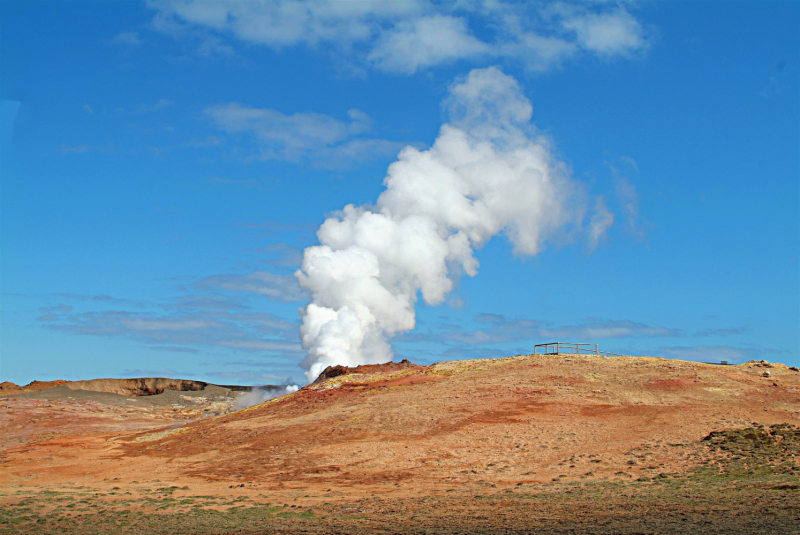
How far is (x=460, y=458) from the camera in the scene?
99.4ft

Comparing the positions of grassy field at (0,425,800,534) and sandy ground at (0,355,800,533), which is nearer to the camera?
grassy field at (0,425,800,534)

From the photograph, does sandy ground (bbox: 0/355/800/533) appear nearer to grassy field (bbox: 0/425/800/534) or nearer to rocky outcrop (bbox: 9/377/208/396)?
grassy field (bbox: 0/425/800/534)

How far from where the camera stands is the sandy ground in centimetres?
1962

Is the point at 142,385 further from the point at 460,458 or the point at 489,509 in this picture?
the point at 489,509

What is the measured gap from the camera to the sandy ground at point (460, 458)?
64.4 feet

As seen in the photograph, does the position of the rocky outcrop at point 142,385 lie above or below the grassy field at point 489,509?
above

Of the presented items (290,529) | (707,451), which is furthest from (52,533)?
(707,451)

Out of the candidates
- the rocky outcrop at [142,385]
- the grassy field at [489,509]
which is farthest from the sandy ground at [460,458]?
the rocky outcrop at [142,385]

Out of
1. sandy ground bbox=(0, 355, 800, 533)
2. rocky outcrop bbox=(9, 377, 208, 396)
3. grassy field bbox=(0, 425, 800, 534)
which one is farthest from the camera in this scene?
rocky outcrop bbox=(9, 377, 208, 396)

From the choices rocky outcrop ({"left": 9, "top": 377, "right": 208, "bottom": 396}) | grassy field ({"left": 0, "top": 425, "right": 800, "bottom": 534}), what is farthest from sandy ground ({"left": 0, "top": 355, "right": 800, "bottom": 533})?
rocky outcrop ({"left": 9, "top": 377, "right": 208, "bottom": 396})

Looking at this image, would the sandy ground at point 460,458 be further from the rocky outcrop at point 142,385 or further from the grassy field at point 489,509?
the rocky outcrop at point 142,385

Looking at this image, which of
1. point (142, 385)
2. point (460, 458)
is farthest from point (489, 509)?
point (142, 385)

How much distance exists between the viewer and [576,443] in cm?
3145

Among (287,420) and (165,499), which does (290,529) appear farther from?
(287,420)
